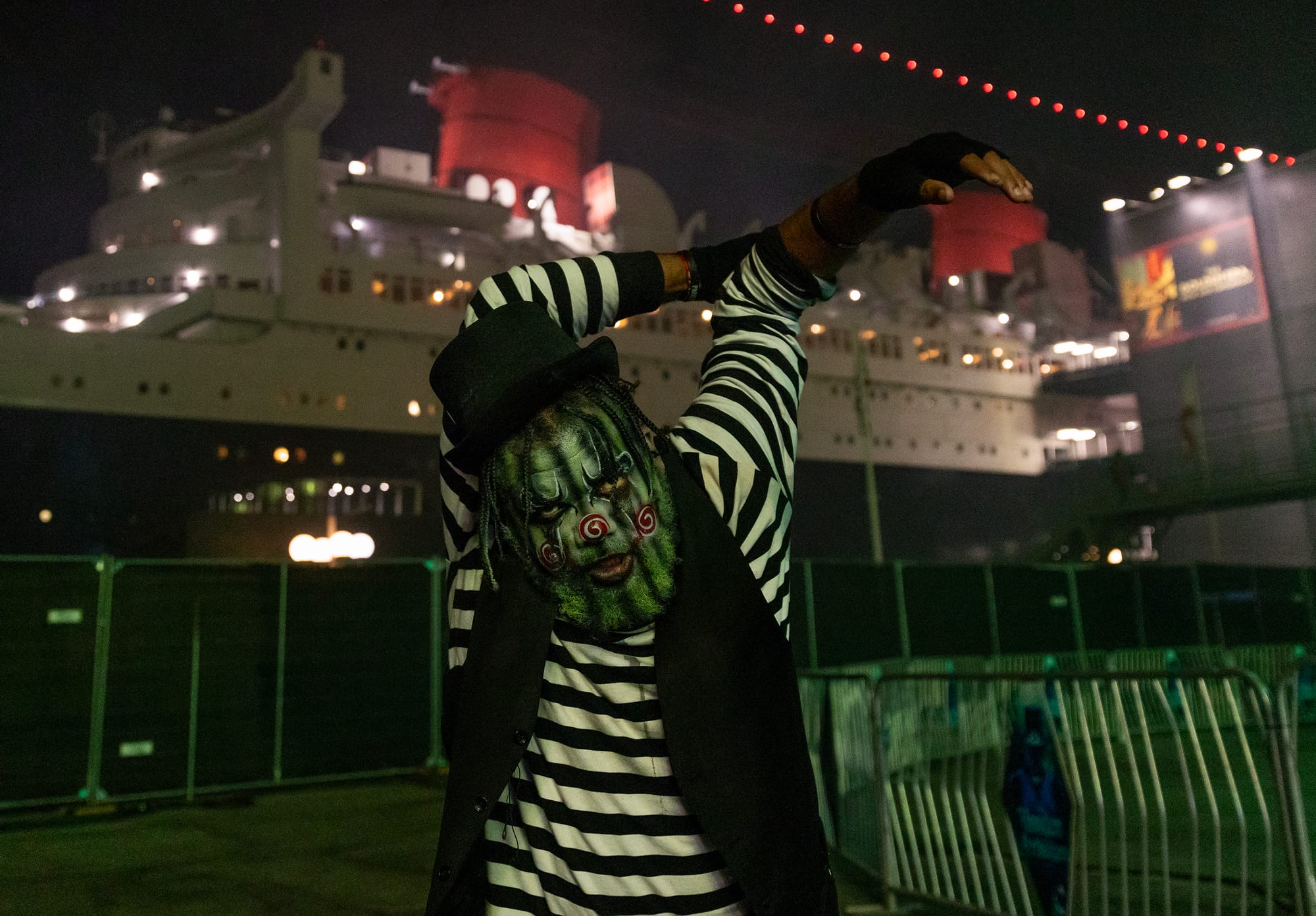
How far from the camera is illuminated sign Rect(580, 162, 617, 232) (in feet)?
109

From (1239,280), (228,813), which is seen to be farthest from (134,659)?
(1239,280)

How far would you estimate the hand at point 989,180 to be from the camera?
1010mm

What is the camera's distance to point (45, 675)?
283 inches

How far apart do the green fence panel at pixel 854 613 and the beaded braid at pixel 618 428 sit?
9.81 meters

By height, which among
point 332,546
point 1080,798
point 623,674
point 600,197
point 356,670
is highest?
point 600,197

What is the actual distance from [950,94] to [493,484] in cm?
886

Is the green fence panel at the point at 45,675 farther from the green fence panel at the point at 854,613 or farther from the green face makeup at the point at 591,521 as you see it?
the green face makeup at the point at 591,521

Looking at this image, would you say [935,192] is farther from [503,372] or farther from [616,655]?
[616,655]

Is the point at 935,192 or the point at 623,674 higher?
the point at 935,192

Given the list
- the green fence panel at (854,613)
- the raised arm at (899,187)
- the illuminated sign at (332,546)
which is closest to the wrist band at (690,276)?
the raised arm at (899,187)

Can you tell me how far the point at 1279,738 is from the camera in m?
2.94

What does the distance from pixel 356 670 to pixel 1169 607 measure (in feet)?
37.5

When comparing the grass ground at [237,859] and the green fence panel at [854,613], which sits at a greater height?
the green fence panel at [854,613]

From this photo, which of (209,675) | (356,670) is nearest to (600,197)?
(356,670)
